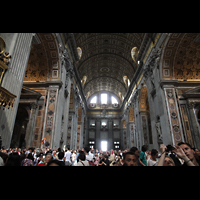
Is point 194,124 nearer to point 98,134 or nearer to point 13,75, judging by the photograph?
point 13,75

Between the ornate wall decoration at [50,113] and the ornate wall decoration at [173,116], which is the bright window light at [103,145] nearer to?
the ornate wall decoration at [50,113]

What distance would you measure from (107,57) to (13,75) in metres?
18.6

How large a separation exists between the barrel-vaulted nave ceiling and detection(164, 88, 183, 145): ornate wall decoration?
23.7ft

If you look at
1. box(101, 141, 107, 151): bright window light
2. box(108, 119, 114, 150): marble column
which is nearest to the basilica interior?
box(108, 119, 114, 150): marble column

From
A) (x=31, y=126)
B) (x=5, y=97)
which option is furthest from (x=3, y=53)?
(x=31, y=126)

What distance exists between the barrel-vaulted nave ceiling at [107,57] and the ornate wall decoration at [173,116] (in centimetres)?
721

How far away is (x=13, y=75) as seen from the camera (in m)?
5.09

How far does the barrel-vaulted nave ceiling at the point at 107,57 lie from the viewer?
17172 millimetres

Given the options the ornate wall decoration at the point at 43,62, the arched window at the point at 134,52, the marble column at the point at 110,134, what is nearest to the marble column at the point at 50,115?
the ornate wall decoration at the point at 43,62
